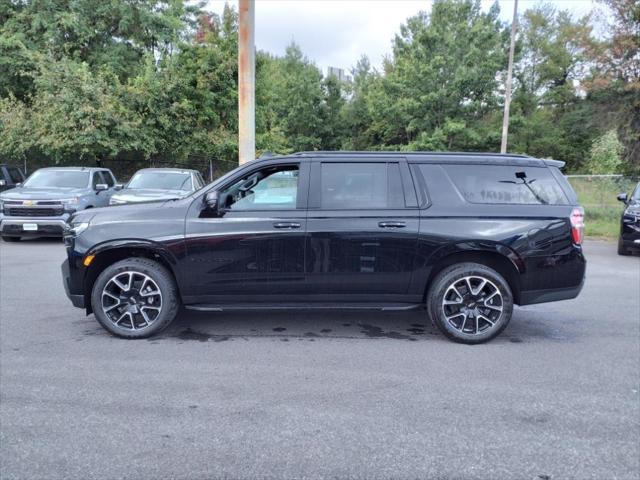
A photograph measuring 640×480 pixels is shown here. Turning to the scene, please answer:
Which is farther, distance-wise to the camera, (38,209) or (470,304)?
(38,209)

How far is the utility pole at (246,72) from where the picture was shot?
10438 millimetres

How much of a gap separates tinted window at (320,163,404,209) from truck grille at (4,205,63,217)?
8.40 meters

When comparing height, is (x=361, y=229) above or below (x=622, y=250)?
above

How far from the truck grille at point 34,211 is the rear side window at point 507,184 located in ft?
30.5

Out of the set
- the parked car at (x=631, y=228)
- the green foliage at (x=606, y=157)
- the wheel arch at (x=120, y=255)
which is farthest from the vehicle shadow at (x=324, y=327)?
the green foliage at (x=606, y=157)

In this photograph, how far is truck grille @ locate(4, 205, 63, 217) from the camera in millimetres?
11016

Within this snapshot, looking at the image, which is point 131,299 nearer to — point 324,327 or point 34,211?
point 324,327

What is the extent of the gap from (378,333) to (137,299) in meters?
2.51

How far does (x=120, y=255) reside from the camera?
5.07 metres

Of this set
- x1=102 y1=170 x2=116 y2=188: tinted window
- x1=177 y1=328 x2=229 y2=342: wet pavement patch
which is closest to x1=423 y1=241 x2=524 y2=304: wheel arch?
x1=177 y1=328 x2=229 y2=342: wet pavement patch

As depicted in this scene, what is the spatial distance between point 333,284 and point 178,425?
2.12m

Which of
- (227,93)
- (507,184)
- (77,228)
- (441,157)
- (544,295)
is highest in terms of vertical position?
(227,93)

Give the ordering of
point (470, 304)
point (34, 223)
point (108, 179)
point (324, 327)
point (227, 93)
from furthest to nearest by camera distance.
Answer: point (227, 93) < point (108, 179) < point (34, 223) < point (324, 327) < point (470, 304)

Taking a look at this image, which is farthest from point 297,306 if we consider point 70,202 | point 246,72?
point 70,202
